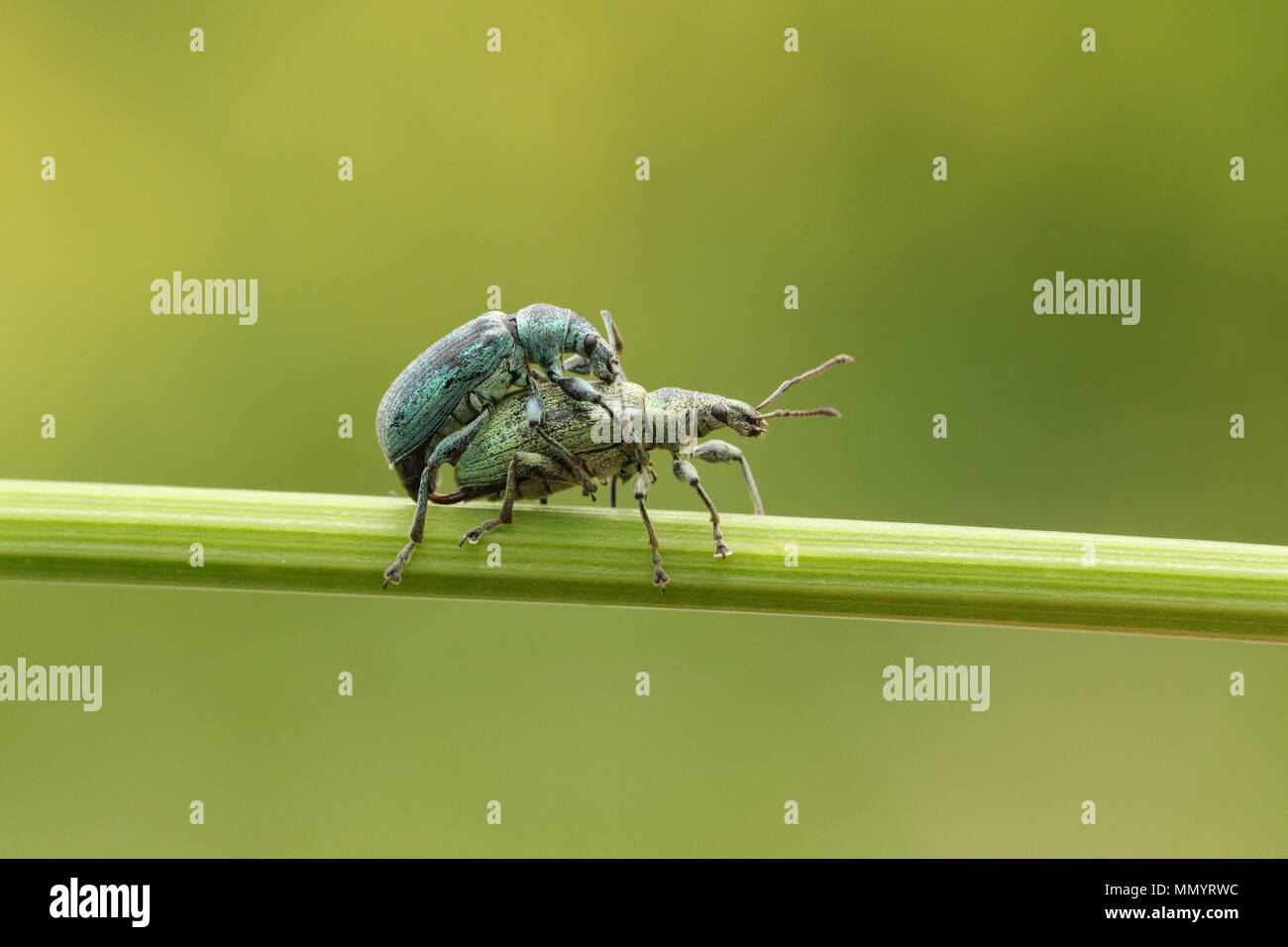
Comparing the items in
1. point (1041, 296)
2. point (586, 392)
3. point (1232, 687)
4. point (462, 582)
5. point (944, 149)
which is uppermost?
point (944, 149)

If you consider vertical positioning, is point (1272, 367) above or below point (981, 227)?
below

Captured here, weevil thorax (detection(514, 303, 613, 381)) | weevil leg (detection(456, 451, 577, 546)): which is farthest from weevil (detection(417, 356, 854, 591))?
weevil thorax (detection(514, 303, 613, 381))

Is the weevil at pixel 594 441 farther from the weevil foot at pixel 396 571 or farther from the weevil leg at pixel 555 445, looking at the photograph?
the weevil foot at pixel 396 571

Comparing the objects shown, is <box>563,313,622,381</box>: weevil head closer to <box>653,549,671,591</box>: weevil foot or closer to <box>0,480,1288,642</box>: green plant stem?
<box>0,480,1288,642</box>: green plant stem

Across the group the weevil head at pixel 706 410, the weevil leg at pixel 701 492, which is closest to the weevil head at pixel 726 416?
the weevil head at pixel 706 410

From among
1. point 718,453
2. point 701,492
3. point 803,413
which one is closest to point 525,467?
point 701,492

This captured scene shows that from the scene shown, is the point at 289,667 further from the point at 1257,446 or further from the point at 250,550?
the point at 1257,446

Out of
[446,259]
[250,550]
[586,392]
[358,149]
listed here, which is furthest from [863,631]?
[358,149]
